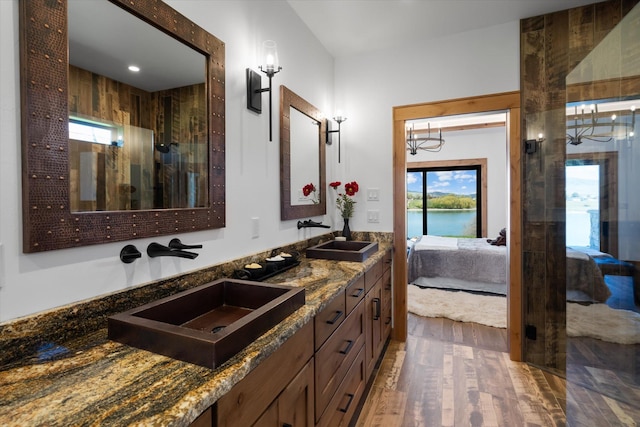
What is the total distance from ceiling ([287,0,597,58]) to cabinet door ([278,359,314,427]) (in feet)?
7.85

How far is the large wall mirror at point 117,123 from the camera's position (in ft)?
2.91

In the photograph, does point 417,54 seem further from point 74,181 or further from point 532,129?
point 74,181

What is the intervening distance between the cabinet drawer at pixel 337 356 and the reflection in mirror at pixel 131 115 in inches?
35.9

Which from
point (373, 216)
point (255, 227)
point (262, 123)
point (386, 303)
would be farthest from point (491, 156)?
point (255, 227)

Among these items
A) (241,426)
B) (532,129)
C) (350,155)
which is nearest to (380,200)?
(350,155)

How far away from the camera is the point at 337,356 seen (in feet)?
4.97

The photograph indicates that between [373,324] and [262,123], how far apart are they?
157cm

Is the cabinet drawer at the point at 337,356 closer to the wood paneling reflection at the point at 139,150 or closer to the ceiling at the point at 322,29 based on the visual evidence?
the wood paneling reflection at the point at 139,150

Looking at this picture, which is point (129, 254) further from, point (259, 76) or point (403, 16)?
point (403, 16)

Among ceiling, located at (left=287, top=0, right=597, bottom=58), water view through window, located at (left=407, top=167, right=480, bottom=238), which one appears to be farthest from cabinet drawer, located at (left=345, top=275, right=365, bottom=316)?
water view through window, located at (left=407, top=167, right=480, bottom=238)

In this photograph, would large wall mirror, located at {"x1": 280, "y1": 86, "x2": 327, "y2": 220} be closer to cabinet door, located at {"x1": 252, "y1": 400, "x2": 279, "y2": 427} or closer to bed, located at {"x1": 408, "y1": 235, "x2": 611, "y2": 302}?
cabinet door, located at {"x1": 252, "y1": 400, "x2": 279, "y2": 427}

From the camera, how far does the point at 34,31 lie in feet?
2.87

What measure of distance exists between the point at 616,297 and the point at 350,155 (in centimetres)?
218

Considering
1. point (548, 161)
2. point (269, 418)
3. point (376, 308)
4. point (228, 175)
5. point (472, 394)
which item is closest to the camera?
point (269, 418)
